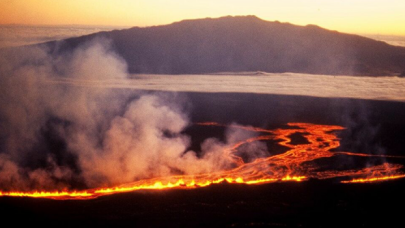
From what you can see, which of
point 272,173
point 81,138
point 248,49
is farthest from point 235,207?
point 248,49

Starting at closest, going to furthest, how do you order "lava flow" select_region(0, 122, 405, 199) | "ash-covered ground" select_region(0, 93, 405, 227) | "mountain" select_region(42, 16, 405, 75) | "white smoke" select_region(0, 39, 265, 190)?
"ash-covered ground" select_region(0, 93, 405, 227)
"lava flow" select_region(0, 122, 405, 199)
"white smoke" select_region(0, 39, 265, 190)
"mountain" select_region(42, 16, 405, 75)

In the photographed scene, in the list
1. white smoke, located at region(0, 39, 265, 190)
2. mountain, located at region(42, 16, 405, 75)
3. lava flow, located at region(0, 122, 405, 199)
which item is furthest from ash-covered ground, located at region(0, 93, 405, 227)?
mountain, located at region(42, 16, 405, 75)

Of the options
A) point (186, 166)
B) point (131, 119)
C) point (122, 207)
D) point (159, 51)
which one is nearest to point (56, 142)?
point (131, 119)

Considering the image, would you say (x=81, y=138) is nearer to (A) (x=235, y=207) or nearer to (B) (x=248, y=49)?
(A) (x=235, y=207)

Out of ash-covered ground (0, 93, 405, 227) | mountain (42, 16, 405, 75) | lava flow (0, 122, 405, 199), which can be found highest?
mountain (42, 16, 405, 75)

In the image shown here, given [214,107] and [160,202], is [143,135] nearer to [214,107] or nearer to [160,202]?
[160,202]

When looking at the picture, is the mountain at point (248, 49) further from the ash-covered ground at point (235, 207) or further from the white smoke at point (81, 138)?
the ash-covered ground at point (235, 207)

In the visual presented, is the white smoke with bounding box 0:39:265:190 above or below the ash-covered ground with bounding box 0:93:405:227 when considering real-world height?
above

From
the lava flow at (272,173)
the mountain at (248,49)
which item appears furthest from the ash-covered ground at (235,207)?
the mountain at (248,49)

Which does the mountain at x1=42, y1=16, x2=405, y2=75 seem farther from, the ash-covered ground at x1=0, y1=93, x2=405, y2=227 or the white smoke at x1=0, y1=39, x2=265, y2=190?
the ash-covered ground at x1=0, y1=93, x2=405, y2=227
